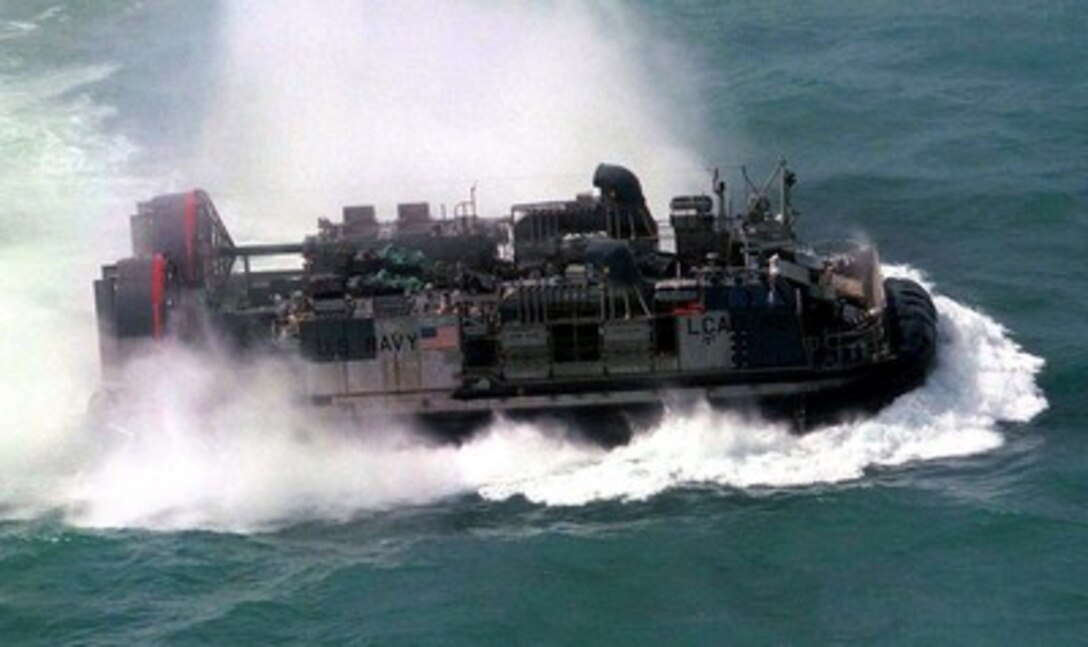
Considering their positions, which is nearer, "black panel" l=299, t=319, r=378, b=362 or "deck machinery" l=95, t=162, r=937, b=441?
"deck machinery" l=95, t=162, r=937, b=441

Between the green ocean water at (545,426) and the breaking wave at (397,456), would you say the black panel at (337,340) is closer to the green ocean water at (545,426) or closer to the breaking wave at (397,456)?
the breaking wave at (397,456)

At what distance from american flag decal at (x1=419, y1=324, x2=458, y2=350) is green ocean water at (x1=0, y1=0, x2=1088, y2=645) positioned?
2168 mm

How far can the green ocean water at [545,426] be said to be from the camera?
34.6 m

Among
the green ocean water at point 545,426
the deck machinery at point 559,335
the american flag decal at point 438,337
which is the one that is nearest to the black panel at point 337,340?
the deck machinery at point 559,335

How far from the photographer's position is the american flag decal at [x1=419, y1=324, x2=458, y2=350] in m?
41.2

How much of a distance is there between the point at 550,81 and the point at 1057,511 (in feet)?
116

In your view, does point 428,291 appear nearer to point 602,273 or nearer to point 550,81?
point 602,273

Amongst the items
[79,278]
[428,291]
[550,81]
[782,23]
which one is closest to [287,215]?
[79,278]

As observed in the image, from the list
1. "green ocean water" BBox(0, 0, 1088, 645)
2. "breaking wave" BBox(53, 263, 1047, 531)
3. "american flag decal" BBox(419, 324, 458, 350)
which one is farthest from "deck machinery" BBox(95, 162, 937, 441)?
"green ocean water" BBox(0, 0, 1088, 645)

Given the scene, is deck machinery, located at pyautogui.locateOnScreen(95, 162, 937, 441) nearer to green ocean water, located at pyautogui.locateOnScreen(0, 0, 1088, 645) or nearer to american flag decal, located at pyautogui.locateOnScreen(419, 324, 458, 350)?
american flag decal, located at pyautogui.locateOnScreen(419, 324, 458, 350)

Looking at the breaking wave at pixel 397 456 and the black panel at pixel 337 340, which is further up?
the black panel at pixel 337 340

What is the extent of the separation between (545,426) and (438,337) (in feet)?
9.98

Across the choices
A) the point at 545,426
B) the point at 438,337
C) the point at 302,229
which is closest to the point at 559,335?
the point at 545,426

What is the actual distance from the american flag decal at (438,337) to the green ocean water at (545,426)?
2.17 m
